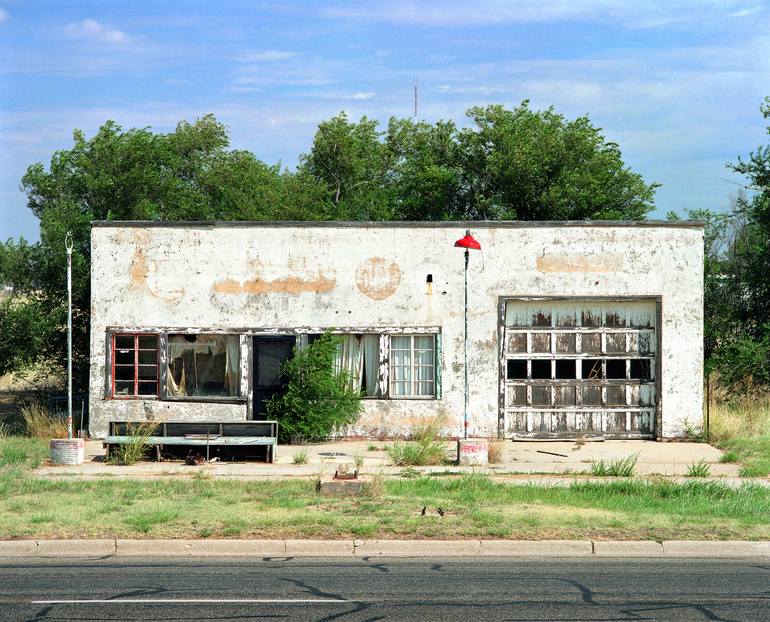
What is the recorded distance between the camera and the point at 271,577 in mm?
10273

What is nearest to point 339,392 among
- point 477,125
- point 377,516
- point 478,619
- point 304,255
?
point 304,255

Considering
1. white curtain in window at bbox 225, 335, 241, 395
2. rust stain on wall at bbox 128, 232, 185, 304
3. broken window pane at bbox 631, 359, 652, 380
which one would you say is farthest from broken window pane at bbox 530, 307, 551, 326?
rust stain on wall at bbox 128, 232, 185, 304

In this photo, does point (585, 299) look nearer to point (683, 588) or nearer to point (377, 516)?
point (377, 516)

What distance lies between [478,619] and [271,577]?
98.6 inches

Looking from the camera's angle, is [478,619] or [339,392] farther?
[339,392]

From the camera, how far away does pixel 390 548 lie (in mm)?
11555

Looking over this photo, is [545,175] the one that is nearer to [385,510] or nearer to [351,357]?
[351,357]

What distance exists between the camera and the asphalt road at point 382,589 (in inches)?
347

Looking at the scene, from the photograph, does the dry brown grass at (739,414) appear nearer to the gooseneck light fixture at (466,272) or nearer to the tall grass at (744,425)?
the tall grass at (744,425)

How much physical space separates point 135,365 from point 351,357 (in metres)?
4.24

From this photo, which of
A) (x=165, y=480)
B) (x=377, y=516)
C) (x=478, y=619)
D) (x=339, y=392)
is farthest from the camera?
(x=339, y=392)

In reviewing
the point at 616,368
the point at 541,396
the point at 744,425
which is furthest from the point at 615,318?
the point at 744,425

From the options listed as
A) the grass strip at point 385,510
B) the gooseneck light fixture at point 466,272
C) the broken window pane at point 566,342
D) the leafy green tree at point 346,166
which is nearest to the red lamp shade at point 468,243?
the gooseneck light fixture at point 466,272

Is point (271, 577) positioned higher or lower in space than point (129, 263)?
lower
